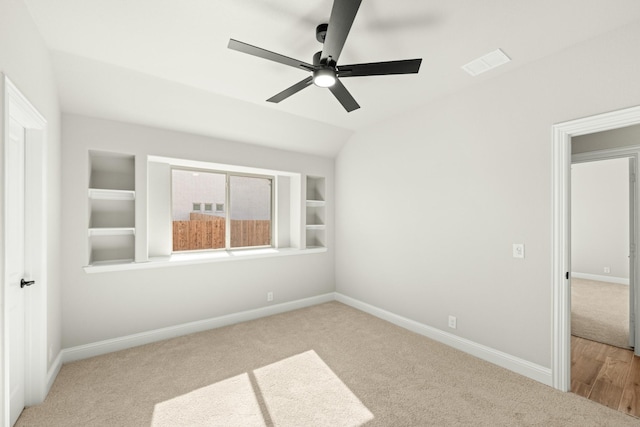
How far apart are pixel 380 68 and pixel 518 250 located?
2.03 metres

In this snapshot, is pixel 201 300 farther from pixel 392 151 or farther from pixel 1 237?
pixel 392 151

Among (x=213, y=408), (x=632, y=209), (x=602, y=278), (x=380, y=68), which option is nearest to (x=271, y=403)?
(x=213, y=408)

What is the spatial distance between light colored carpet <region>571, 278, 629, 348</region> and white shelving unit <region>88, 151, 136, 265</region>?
5.34 meters

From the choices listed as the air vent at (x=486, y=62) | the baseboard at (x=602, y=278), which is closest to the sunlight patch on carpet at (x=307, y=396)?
the air vent at (x=486, y=62)

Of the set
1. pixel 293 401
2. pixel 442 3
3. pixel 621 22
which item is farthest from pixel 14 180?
pixel 621 22

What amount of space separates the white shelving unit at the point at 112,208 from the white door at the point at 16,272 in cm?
96

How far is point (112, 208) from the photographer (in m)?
3.12

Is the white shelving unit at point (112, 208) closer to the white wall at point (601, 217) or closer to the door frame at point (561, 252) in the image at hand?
the door frame at point (561, 252)

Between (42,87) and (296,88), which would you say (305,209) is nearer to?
(296,88)

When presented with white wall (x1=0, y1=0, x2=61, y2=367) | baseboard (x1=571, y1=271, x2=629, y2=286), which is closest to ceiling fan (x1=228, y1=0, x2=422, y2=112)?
white wall (x1=0, y1=0, x2=61, y2=367)

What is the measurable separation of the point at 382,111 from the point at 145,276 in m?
3.39

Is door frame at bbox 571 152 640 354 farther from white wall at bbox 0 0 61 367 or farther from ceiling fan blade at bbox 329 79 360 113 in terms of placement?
white wall at bbox 0 0 61 367

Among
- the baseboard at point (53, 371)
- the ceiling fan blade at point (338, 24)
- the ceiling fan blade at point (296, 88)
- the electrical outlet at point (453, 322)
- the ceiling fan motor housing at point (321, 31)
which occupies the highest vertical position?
the ceiling fan motor housing at point (321, 31)

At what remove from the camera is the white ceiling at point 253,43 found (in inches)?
69.1
